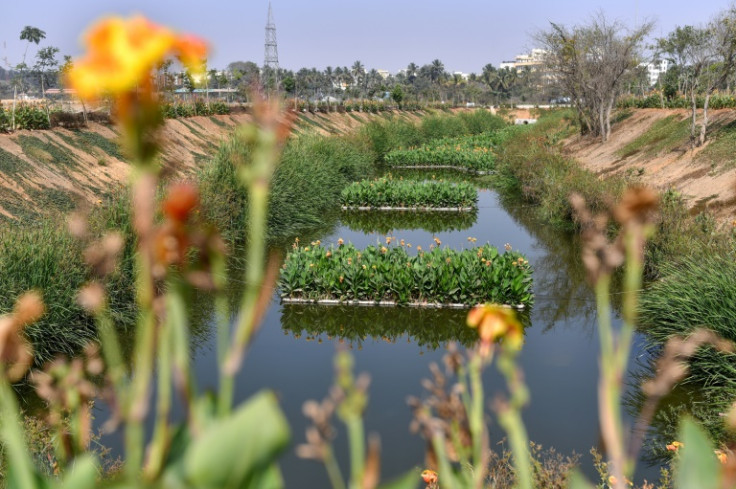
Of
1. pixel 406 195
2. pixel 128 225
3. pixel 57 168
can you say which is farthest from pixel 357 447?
pixel 57 168

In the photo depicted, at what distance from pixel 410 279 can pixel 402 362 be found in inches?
93.4

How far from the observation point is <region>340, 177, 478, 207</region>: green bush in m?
22.7

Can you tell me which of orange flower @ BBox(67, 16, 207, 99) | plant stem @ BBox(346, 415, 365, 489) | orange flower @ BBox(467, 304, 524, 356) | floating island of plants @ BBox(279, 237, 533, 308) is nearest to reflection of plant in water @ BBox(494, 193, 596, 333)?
floating island of plants @ BBox(279, 237, 533, 308)

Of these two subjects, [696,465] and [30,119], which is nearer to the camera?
[696,465]

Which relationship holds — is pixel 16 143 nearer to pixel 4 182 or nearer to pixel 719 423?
pixel 4 182

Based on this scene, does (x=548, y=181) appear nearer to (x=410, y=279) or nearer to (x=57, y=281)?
(x=410, y=279)

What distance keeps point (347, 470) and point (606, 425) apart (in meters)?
6.69

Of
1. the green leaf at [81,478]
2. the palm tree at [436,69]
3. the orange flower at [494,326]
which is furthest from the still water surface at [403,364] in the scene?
the palm tree at [436,69]

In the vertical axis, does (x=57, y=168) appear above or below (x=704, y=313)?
above

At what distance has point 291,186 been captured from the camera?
18656 mm

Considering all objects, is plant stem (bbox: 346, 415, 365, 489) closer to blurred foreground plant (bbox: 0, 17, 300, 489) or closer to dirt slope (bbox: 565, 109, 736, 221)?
blurred foreground plant (bbox: 0, 17, 300, 489)

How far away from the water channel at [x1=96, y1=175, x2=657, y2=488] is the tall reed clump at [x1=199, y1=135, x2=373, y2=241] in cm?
245

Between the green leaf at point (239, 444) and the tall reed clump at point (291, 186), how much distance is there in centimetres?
1026

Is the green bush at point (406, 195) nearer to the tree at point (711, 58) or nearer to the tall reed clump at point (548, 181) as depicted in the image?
the tall reed clump at point (548, 181)
